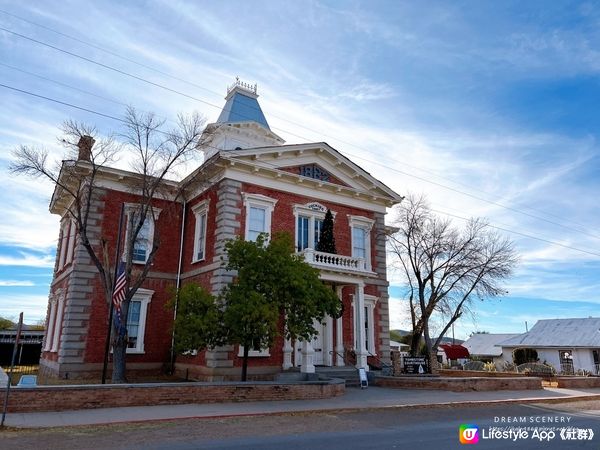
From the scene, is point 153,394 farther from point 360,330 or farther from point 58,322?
point 58,322

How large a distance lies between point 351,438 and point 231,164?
13710mm

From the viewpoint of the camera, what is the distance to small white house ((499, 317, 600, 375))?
40.2 metres

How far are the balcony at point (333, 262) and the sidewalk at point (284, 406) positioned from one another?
17.0 ft

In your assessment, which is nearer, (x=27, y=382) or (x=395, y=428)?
(x=395, y=428)

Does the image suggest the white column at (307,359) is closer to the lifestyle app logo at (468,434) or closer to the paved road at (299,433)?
the paved road at (299,433)

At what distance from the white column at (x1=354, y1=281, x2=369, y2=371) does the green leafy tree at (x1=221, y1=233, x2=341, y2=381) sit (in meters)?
4.53

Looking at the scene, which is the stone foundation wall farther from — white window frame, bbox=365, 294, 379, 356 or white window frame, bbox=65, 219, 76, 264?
white window frame, bbox=65, 219, 76, 264

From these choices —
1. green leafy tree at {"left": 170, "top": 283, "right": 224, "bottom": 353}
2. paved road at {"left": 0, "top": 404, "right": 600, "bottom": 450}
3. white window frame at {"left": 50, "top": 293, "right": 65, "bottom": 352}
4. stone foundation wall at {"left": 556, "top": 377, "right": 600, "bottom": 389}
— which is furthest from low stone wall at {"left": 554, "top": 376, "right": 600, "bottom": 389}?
white window frame at {"left": 50, "top": 293, "right": 65, "bottom": 352}

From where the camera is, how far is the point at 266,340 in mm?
16141

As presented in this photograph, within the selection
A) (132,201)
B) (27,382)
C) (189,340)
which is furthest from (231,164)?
(27,382)

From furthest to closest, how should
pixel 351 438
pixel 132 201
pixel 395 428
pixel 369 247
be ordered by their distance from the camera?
pixel 369 247, pixel 132 201, pixel 395 428, pixel 351 438

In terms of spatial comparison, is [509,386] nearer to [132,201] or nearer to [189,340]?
[189,340]

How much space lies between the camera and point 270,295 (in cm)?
1634

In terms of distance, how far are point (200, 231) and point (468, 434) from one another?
1567 cm
